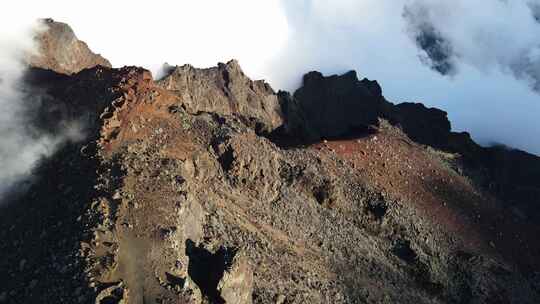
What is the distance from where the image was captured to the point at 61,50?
98.2 m

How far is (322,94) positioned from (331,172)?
49.8 metres

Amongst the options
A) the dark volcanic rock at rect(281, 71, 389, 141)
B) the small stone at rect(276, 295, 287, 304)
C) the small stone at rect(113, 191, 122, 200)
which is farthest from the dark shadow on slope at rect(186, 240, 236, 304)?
the dark volcanic rock at rect(281, 71, 389, 141)

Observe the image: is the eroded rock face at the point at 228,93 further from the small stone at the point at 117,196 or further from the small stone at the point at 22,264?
the small stone at the point at 22,264

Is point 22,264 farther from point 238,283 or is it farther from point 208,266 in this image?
point 238,283

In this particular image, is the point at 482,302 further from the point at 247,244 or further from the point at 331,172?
the point at 247,244

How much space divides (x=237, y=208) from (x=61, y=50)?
104 feet

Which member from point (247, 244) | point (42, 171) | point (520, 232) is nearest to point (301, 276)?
point (247, 244)

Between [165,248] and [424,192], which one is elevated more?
[424,192]

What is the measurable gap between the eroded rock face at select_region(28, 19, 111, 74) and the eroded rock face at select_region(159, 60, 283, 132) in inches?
356

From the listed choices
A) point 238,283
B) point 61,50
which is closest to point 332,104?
point 61,50

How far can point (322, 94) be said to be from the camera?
14062 cm

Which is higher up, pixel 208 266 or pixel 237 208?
pixel 237 208

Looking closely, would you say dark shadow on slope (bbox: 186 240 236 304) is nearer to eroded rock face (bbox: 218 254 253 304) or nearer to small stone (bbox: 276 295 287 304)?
eroded rock face (bbox: 218 254 253 304)

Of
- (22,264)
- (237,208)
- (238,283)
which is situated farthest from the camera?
(237,208)
